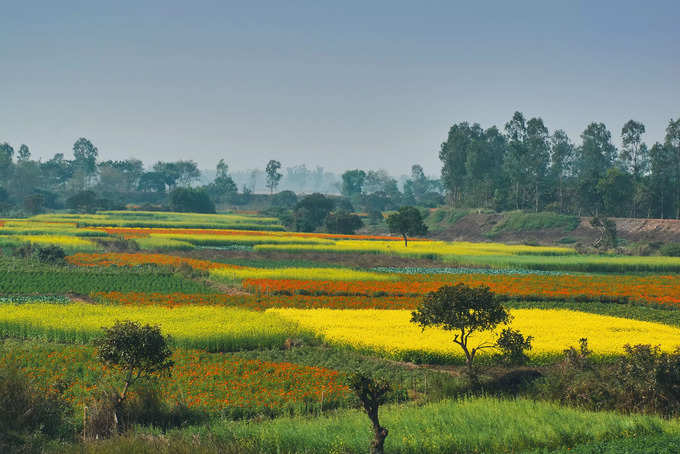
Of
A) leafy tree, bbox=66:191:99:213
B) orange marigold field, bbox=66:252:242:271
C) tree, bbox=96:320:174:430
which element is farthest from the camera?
leafy tree, bbox=66:191:99:213

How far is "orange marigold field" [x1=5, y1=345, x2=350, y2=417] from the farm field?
73mm

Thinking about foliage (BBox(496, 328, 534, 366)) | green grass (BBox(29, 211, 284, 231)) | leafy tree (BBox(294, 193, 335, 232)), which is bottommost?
foliage (BBox(496, 328, 534, 366))

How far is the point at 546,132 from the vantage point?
14925 cm

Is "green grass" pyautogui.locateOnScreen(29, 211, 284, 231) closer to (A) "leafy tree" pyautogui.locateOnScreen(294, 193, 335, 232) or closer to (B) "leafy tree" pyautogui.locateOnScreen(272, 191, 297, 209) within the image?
(A) "leafy tree" pyautogui.locateOnScreen(294, 193, 335, 232)

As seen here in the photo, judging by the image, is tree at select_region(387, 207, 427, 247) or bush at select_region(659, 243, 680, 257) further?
tree at select_region(387, 207, 427, 247)

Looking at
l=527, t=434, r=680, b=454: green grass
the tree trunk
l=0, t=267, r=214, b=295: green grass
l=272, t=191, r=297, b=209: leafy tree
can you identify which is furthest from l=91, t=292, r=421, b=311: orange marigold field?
l=272, t=191, r=297, b=209: leafy tree

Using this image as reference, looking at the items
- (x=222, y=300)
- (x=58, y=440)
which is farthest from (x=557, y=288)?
(x=58, y=440)

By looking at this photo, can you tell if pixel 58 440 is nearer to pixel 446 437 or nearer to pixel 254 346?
pixel 446 437

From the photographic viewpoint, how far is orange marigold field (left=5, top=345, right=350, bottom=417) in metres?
18.8

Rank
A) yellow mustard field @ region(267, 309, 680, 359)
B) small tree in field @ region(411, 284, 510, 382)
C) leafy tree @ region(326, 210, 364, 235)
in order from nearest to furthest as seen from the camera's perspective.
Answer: small tree in field @ region(411, 284, 510, 382)
yellow mustard field @ region(267, 309, 680, 359)
leafy tree @ region(326, 210, 364, 235)

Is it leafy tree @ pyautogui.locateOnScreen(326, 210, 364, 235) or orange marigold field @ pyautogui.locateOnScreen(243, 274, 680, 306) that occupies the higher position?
leafy tree @ pyautogui.locateOnScreen(326, 210, 364, 235)

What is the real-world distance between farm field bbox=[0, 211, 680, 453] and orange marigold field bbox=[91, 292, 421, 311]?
0.46 feet

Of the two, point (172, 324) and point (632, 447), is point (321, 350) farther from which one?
point (632, 447)

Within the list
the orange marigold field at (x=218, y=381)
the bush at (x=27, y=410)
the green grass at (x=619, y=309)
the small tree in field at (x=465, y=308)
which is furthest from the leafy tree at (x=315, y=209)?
the bush at (x=27, y=410)
